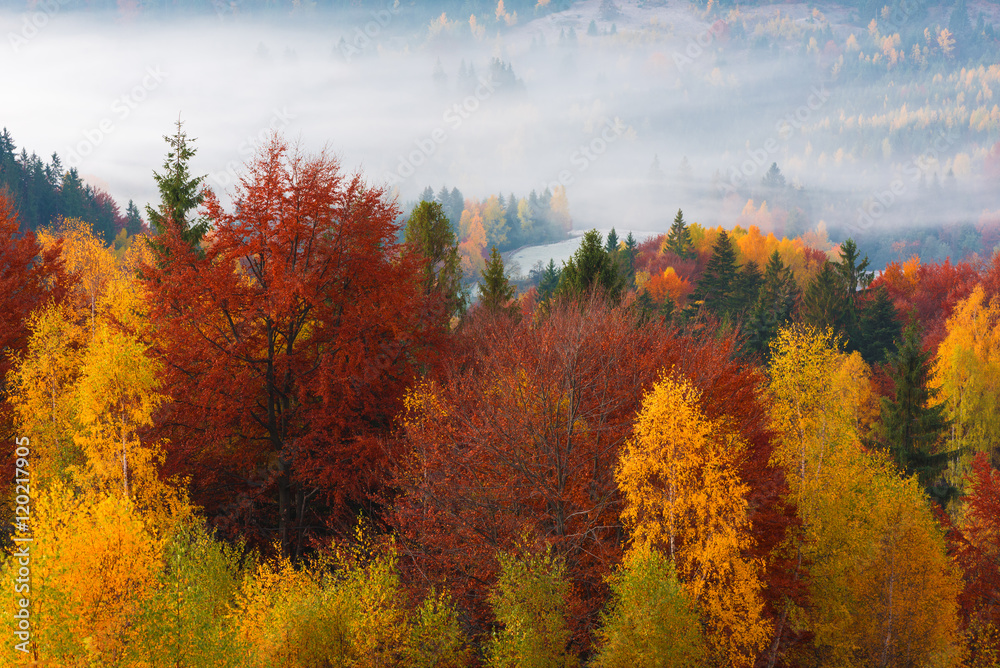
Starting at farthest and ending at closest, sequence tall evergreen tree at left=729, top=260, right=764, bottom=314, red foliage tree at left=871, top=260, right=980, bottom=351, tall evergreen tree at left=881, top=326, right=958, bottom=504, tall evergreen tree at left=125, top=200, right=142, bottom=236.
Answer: tall evergreen tree at left=125, top=200, right=142, bottom=236 < red foliage tree at left=871, top=260, right=980, bottom=351 < tall evergreen tree at left=729, top=260, right=764, bottom=314 < tall evergreen tree at left=881, top=326, right=958, bottom=504

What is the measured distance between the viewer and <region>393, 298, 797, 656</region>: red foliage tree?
23.8 metres

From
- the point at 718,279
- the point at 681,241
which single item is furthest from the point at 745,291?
the point at 681,241

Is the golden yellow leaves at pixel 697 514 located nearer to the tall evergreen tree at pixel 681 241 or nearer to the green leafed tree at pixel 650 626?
the green leafed tree at pixel 650 626

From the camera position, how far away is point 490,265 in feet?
148

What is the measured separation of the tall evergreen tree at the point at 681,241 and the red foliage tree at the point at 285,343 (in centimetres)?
9294

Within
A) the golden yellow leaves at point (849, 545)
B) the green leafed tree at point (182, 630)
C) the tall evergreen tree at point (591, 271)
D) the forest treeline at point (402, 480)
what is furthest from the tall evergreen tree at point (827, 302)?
the green leafed tree at point (182, 630)

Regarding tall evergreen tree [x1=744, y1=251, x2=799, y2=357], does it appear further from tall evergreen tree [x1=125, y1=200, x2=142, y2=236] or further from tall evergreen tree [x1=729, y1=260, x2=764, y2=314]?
tall evergreen tree [x1=125, y1=200, x2=142, y2=236]

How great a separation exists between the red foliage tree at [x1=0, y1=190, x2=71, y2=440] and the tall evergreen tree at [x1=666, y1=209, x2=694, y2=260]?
96.4m

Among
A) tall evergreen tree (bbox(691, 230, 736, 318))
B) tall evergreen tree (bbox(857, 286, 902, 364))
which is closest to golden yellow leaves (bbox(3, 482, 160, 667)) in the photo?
tall evergreen tree (bbox(857, 286, 902, 364))

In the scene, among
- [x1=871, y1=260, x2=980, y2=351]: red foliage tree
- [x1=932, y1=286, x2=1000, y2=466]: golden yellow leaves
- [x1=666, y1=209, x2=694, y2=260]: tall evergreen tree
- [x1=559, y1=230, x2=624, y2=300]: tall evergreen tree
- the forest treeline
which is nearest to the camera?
the forest treeline

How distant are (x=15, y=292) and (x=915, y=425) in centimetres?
4860

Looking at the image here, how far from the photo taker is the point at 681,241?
116562 millimetres

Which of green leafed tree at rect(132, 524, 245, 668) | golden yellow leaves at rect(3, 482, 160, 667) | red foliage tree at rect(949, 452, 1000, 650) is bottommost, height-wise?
red foliage tree at rect(949, 452, 1000, 650)

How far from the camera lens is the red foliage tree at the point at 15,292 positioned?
30.0 metres
